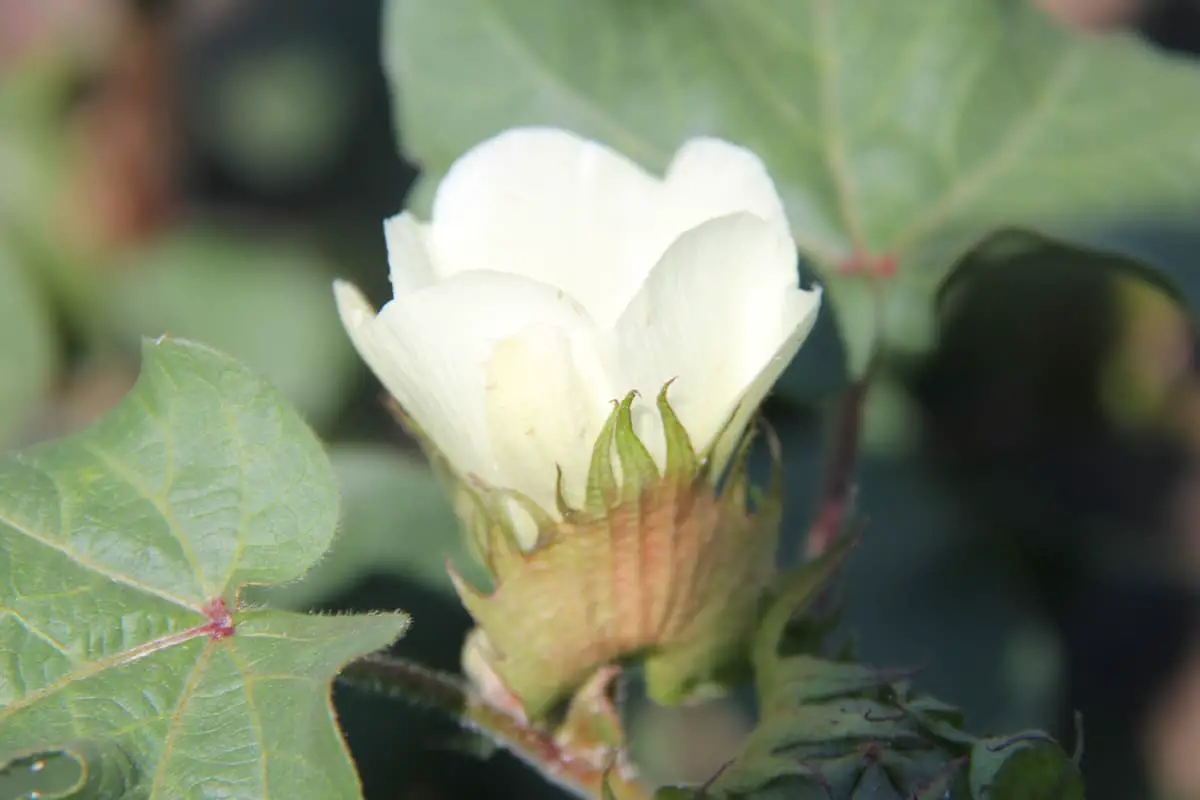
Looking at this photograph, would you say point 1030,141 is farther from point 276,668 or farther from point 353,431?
point 353,431

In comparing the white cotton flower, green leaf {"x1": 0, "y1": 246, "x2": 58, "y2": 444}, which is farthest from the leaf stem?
green leaf {"x1": 0, "y1": 246, "x2": 58, "y2": 444}

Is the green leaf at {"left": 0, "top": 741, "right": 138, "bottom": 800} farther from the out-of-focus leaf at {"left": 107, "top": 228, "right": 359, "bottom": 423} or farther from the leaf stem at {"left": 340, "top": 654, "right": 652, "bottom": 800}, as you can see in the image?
the out-of-focus leaf at {"left": 107, "top": 228, "right": 359, "bottom": 423}

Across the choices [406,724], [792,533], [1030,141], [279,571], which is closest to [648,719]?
[792,533]

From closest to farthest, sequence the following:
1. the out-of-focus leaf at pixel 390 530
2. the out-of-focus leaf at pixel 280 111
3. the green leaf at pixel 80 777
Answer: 1. the green leaf at pixel 80 777
2. the out-of-focus leaf at pixel 390 530
3. the out-of-focus leaf at pixel 280 111

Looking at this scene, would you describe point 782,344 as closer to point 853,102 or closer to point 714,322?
point 714,322

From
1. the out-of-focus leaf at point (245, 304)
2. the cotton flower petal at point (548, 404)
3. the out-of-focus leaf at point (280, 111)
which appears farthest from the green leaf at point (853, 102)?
the out-of-focus leaf at point (280, 111)

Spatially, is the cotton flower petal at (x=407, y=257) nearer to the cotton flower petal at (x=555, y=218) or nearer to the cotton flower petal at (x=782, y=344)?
the cotton flower petal at (x=555, y=218)

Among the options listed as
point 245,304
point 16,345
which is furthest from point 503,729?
point 245,304
